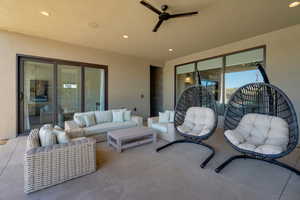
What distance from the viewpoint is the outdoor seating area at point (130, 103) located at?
193 cm

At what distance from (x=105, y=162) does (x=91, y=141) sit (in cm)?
59

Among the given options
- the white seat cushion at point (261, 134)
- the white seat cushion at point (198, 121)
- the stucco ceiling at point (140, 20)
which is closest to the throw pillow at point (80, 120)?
the stucco ceiling at point (140, 20)

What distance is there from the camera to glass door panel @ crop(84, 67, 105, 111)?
502 centimetres

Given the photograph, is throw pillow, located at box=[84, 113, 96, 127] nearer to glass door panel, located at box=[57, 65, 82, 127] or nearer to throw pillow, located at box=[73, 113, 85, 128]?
throw pillow, located at box=[73, 113, 85, 128]

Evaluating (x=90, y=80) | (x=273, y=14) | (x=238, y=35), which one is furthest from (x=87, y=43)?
(x=273, y=14)

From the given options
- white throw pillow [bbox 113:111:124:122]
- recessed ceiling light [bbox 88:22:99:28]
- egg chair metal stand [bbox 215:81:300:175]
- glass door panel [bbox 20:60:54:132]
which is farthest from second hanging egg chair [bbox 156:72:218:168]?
glass door panel [bbox 20:60:54:132]

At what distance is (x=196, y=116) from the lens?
3.28m

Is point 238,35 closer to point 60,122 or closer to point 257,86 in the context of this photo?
point 257,86

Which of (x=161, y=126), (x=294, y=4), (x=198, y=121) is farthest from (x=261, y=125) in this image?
(x=294, y=4)

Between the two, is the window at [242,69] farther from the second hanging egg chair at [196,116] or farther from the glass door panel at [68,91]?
the glass door panel at [68,91]

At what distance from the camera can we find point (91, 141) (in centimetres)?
221

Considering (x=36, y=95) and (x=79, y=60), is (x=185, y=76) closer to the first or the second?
(x=79, y=60)

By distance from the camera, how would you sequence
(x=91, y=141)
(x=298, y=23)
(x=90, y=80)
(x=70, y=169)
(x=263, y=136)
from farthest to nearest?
1. (x=90, y=80)
2. (x=298, y=23)
3. (x=263, y=136)
4. (x=91, y=141)
5. (x=70, y=169)

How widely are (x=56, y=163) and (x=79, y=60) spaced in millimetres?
3762
